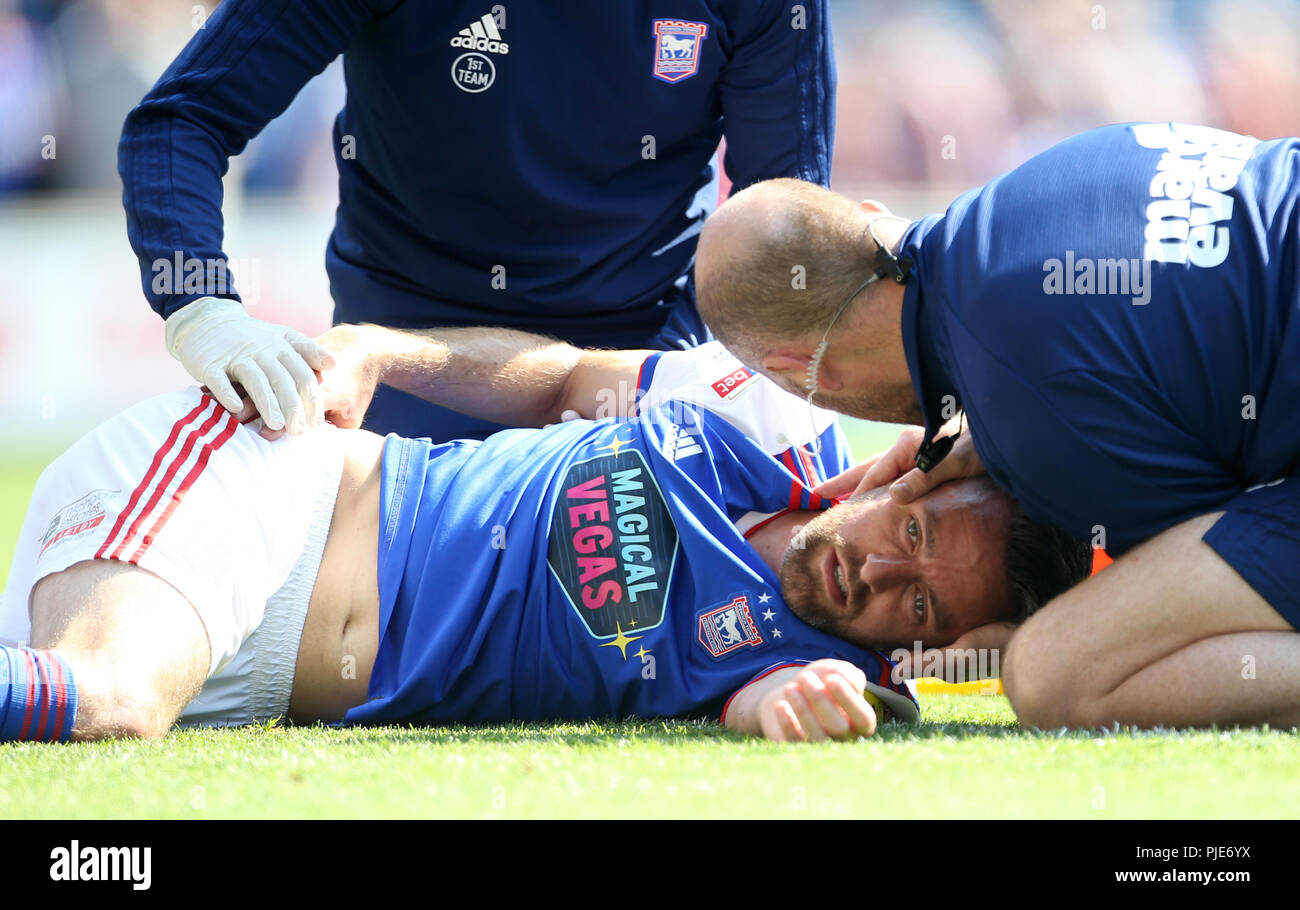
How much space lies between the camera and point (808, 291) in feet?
6.86

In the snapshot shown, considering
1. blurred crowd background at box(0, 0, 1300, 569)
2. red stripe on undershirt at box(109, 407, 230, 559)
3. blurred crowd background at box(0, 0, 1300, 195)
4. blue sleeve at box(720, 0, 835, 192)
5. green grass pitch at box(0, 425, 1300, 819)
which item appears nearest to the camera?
green grass pitch at box(0, 425, 1300, 819)

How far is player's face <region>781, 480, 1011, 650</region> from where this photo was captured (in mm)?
2115

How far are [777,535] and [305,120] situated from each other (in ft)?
18.9

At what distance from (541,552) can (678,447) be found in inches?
12.4

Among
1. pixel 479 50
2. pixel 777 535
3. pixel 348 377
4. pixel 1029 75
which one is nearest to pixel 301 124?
pixel 1029 75

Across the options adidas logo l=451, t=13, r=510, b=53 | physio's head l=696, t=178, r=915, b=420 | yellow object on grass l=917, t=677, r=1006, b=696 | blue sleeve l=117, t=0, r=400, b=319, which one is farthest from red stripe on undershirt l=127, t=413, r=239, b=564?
yellow object on grass l=917, t=677, r=1006, b=696

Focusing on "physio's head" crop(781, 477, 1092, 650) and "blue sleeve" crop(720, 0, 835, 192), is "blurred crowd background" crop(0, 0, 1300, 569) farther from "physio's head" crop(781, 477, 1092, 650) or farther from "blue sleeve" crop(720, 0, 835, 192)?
"physio's head" crop(781, 477, 1092, 650)

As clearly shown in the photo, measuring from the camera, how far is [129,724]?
1865mm

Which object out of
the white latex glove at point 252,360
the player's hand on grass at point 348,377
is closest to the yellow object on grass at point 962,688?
the player's hand on grass at point 348,377

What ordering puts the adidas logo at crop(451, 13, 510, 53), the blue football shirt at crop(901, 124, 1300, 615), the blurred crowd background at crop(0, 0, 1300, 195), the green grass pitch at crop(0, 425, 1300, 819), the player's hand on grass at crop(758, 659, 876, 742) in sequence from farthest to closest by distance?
1. the blurred crowd background at crop(0, 0, 1300, 195)
2. the adidas logo at crop(451, 13, 510, 53)
3. the player's hand on grass at crop(758, 659, 876, 742)
4. the blue football shirt at crop(901, 124, 1300, 615)
5. the green grass pitch at crop(0, 425, 1300, 819)

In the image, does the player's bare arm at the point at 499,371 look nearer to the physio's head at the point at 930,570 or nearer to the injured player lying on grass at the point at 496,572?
the injured player lying on grass at the point at 496,572

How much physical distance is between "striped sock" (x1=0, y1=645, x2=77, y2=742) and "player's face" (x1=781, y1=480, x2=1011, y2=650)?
106 centimetres

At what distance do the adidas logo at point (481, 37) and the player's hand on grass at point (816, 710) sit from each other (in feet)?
5.29

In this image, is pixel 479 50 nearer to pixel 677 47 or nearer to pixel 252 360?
pixel 677 47
